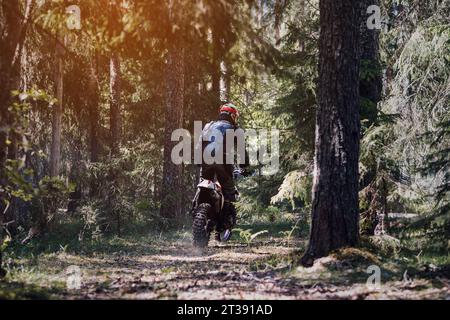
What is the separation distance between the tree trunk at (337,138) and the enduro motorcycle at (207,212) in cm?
334

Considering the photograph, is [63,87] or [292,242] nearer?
[292,242]

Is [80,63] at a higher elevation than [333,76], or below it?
higher

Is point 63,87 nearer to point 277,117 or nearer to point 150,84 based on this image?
point 150,84

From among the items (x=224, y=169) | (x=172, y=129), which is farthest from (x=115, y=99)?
(x=224, y=169)

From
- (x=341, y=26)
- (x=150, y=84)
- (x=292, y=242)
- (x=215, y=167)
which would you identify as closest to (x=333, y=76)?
(x=341, y=26)

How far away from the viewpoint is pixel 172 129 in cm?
1441

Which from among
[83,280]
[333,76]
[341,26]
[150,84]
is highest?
[150,84]

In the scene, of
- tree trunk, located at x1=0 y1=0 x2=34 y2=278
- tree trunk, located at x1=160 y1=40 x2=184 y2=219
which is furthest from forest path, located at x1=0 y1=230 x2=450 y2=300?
tree trunk, located at x1=160 y1=40 x2=184 y2=219

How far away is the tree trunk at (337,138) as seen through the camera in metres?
6.54

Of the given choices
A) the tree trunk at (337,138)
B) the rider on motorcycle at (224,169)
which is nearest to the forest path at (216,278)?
the tree trunk at (337,138)

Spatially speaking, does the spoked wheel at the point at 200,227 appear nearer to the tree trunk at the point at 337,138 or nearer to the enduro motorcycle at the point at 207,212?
the enduro motorcycle at the point at 207,212

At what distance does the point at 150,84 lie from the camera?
16672 mm

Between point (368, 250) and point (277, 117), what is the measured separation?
6087mm

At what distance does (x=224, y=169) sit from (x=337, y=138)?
3.90 meters
